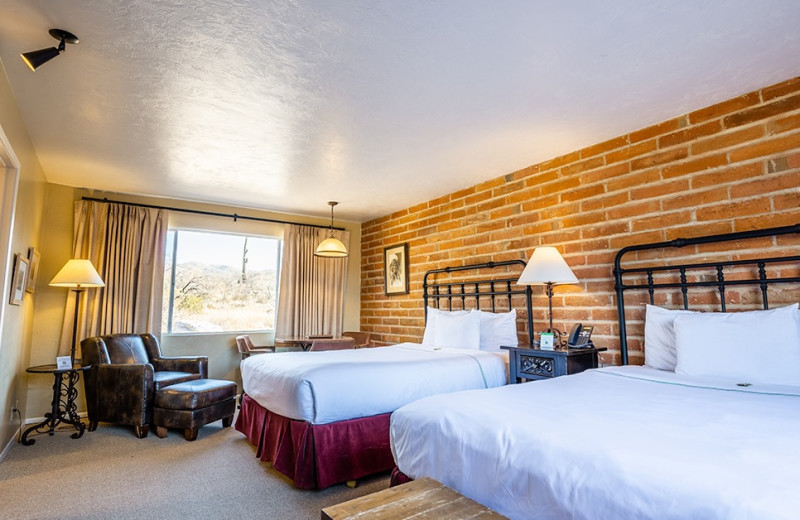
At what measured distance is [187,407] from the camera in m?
3.62

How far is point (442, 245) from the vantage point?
4.80 metres

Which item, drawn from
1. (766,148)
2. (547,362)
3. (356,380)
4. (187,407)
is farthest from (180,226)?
(766,148)

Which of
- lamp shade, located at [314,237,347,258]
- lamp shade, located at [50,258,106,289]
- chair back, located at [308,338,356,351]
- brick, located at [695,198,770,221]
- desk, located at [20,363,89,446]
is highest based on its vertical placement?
lamp shade, located at [314,237,347,258]

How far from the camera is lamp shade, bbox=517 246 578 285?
307 centimetres

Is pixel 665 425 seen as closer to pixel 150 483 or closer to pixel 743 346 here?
pixel 743 346

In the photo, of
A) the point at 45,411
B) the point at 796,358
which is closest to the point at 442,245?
the point at 796,358

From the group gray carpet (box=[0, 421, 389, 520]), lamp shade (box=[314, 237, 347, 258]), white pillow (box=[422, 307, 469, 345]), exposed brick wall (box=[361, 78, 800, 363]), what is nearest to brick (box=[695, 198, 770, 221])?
exposed brick wall (box=[361, 78, 800, 363])

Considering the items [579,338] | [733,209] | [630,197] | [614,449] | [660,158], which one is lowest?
[614,449]

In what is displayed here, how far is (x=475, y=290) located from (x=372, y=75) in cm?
259

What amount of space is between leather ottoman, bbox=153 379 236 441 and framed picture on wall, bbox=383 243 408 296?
2.43 meters

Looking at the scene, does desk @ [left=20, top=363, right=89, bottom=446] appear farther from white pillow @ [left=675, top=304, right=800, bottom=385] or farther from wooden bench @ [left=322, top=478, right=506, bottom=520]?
white pillow @ [left=675, top=304, right=800, bottom=385]

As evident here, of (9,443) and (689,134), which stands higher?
(689,134)

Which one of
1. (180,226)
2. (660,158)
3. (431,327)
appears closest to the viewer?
(660,158)

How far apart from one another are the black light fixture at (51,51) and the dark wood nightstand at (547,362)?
3272 millimetres
